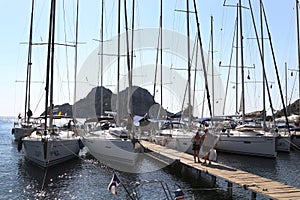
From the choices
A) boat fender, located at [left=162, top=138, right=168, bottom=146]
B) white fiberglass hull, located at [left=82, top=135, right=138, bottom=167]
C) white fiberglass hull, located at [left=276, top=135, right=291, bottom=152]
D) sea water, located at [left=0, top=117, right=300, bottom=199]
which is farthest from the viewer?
white fiberglass hull, located at [left=276, top=135, right=291, bottom=152]

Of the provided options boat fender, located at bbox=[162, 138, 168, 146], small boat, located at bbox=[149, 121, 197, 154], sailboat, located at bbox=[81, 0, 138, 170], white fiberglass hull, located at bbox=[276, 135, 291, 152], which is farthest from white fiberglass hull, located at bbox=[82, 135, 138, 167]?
white fiberglass hull, located at bbox=[276, 135, 291, 152]

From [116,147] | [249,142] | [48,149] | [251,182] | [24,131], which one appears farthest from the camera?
[24,131]

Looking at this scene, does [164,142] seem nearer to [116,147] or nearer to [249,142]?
[249,142]

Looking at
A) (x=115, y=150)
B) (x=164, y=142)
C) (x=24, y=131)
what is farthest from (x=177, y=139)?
(x=24, y=131)

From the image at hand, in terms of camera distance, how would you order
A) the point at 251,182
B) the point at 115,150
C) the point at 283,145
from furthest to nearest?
the point at 283,145 < the point at 115,150 < the point at 251,182

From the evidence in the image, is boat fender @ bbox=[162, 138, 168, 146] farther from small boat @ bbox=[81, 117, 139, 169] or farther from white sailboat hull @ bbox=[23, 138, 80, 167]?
white sailboat hull @ bbox=[23, 138, 80, 167]

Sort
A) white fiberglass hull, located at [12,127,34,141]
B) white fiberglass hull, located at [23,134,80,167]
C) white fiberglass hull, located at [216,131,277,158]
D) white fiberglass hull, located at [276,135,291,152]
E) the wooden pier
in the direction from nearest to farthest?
the wooden pier → white fiberglass hull, located at [23,134,80,167] → white fiberglass hull, located at [216,131,277,158] → white fiberglass hull, located at [276,135,291,152] → white fiberglass hull, located at [12,127,34,141]

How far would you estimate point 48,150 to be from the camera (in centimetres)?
2230

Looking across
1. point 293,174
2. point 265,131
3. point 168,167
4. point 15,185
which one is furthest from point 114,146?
point 265,131

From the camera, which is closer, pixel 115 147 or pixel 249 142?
pixel 115 147

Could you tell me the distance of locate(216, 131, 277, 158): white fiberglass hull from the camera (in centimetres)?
2844

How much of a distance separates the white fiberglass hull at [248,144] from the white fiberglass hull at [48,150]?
14309 millimetres

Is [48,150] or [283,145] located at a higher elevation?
[48,150]

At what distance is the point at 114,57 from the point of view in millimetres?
32781
